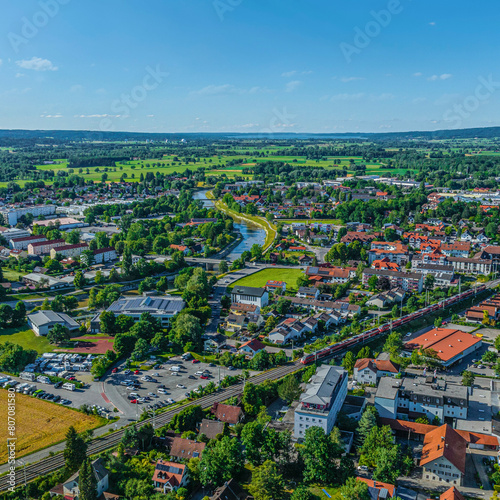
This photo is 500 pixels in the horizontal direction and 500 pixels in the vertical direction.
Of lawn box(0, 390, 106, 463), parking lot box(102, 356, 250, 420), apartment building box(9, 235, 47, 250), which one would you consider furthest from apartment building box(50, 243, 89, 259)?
lawn box(0, 390, 106, 463)

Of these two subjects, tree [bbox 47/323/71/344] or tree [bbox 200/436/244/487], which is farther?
tree [bbox 47/323/71/344]

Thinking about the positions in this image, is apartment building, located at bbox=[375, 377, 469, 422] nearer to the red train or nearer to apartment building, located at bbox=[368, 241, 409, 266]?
the red train

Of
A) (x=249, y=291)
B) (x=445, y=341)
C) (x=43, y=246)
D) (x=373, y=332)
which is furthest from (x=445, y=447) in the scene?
(x=43, y=246)

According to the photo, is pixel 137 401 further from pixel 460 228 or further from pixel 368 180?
pixel 368 180

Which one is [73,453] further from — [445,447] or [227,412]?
[445,447]

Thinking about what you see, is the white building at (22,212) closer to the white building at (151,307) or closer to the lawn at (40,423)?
the white building at (151,307)

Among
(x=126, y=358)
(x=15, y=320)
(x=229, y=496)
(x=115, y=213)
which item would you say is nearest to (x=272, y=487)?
(x=229, y=496)
